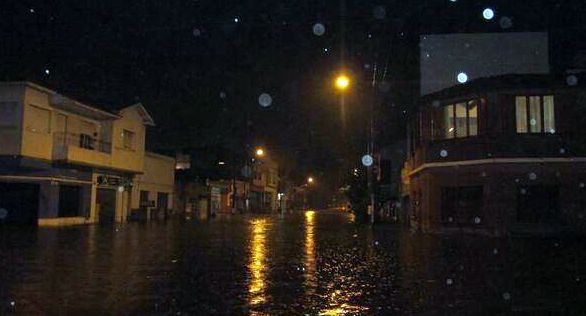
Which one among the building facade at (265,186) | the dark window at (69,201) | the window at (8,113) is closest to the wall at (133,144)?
the dark window at (69,201)

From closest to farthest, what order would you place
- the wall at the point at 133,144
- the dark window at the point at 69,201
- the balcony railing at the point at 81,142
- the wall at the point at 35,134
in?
the wall at the point at 35,134
the balcony railing at the point at 81,142
the dark window at the point at 69,201
the wall at the point at 133,144

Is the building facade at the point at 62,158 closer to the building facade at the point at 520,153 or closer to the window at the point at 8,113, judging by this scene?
the window at the point at 8,113

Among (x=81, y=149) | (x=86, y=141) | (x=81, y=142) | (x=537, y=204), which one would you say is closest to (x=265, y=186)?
(x=86, y=141)

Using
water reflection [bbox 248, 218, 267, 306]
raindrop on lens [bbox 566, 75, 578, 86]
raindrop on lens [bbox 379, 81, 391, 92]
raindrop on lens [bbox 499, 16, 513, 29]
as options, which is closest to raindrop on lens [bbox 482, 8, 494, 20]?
raindrop on lens [bbox 499, 16, 513, 29]

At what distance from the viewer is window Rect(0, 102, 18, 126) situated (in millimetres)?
30500

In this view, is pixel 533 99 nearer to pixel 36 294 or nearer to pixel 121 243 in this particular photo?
pixel 121 243

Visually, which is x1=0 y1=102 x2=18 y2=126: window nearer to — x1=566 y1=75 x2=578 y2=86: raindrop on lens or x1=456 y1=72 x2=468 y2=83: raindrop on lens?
x1=456 y1=72 x2=468 y2=83: raindrop on lens

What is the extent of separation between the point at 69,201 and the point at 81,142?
3666 mm

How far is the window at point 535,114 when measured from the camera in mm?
25375

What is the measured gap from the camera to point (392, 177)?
161 ft

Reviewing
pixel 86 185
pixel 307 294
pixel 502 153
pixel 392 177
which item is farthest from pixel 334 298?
pixel 392 177

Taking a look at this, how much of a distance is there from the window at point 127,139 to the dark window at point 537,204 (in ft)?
88.1

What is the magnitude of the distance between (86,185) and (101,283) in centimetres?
2905

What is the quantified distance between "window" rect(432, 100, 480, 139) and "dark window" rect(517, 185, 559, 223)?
11.1 ft
